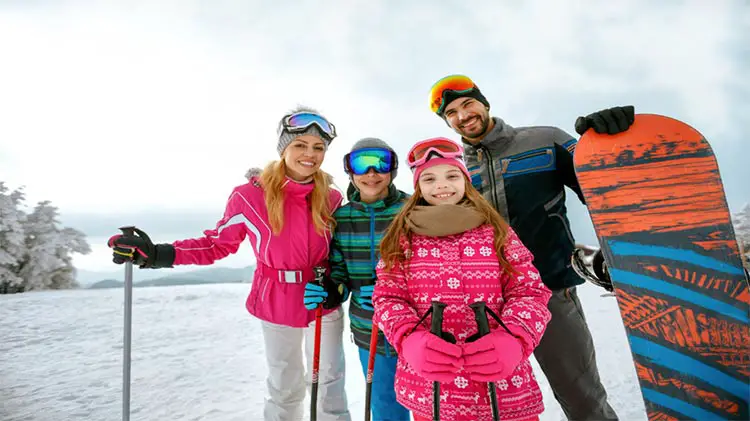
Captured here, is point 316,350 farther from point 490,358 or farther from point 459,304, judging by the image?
point 490,358

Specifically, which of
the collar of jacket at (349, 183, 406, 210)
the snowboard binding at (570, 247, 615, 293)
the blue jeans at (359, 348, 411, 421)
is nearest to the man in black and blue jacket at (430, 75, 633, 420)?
the snowboard binding at (570, 247, 615, 293)

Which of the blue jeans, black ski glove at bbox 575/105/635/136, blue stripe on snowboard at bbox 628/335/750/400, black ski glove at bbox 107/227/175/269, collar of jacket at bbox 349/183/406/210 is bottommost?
the blue jeans

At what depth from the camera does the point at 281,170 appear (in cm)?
257

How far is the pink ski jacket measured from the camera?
2.40m

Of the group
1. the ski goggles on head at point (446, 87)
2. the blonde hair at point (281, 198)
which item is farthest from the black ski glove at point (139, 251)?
the ski goggles on head at point (446, 87)

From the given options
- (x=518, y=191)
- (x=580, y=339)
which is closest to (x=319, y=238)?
(x=518, y=191)

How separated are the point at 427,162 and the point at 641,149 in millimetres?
1129

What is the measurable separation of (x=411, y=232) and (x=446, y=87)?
125cm

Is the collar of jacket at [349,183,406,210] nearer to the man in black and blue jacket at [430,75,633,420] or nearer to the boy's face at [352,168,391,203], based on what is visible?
the boy's face at [352,168,391,203]

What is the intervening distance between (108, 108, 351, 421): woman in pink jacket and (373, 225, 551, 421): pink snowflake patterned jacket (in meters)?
0.76

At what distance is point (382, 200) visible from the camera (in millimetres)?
2387

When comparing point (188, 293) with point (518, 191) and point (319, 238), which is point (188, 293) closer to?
point (319, 238)

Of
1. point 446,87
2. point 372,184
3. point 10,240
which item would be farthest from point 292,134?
point 10,240

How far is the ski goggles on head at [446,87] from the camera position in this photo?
8.23 feet
